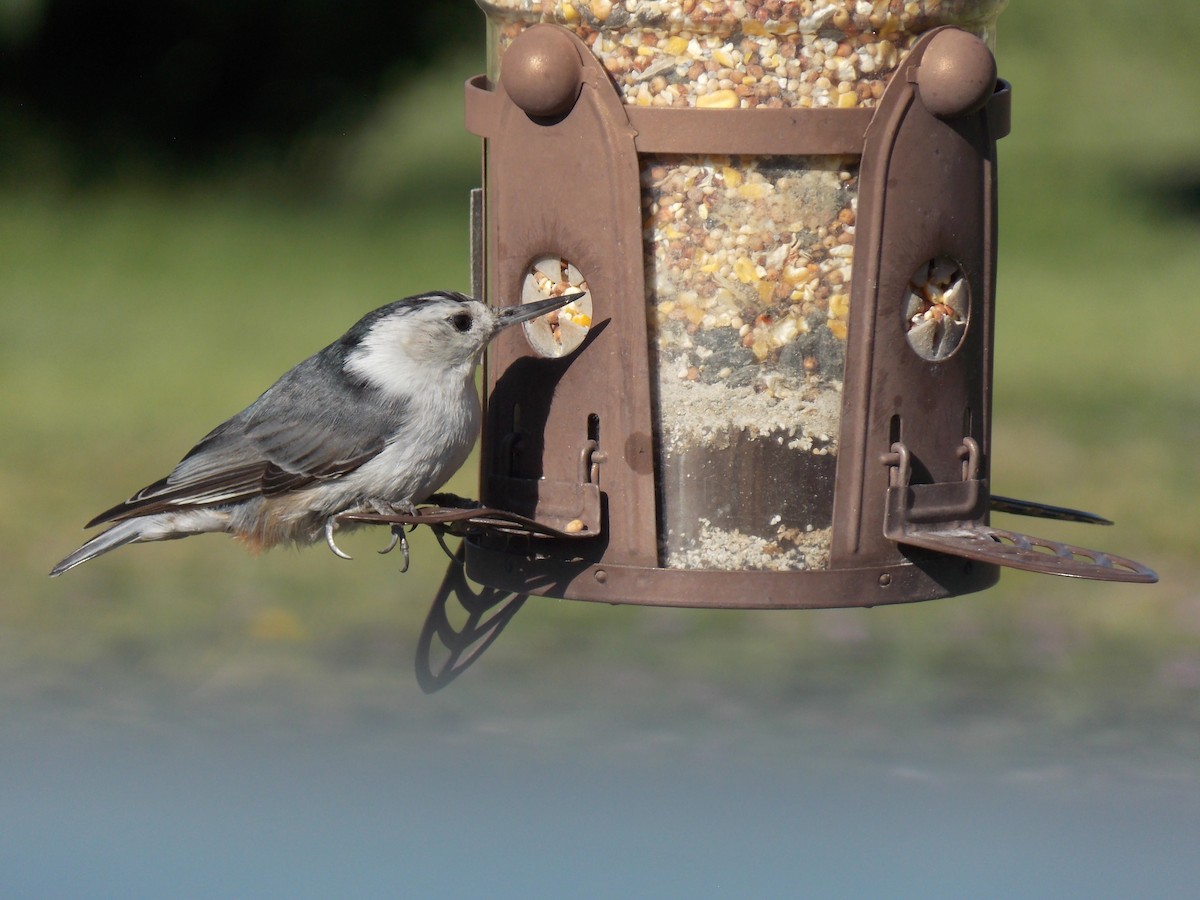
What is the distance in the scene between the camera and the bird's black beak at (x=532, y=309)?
441cm

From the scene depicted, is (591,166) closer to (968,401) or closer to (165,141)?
(968,401)

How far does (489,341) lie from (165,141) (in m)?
11.9

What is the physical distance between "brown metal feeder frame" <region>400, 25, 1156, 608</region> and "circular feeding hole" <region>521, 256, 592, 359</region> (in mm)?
34

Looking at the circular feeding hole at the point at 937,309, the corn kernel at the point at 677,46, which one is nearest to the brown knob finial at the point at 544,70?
the corn kernel at the point at 677,46

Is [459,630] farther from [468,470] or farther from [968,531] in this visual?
[468,470]

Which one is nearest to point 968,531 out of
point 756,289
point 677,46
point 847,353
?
point 847,353

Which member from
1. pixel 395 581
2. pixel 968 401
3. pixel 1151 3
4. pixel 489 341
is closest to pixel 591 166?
pixel 489 341

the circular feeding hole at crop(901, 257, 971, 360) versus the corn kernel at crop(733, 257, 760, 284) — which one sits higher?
the corn kernel at crop(733, 257, 760, 284)

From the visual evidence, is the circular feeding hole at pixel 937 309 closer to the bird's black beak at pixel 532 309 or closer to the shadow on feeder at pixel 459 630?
the bird's black beak at pixel 532 309

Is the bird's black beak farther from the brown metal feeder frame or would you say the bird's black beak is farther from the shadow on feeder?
the shadow on feeder

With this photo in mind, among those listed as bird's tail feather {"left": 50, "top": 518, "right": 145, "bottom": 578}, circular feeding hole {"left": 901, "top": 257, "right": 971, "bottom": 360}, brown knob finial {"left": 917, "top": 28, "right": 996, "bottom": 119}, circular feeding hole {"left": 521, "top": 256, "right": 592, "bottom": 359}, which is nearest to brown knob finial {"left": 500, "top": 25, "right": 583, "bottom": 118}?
circular feeding hole {"left": 521, "top": 256, "right": 592, "bottom": 359}

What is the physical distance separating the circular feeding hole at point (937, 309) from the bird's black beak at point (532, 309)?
77 cm

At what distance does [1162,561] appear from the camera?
10227 mm

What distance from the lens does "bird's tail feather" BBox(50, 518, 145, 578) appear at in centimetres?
519
